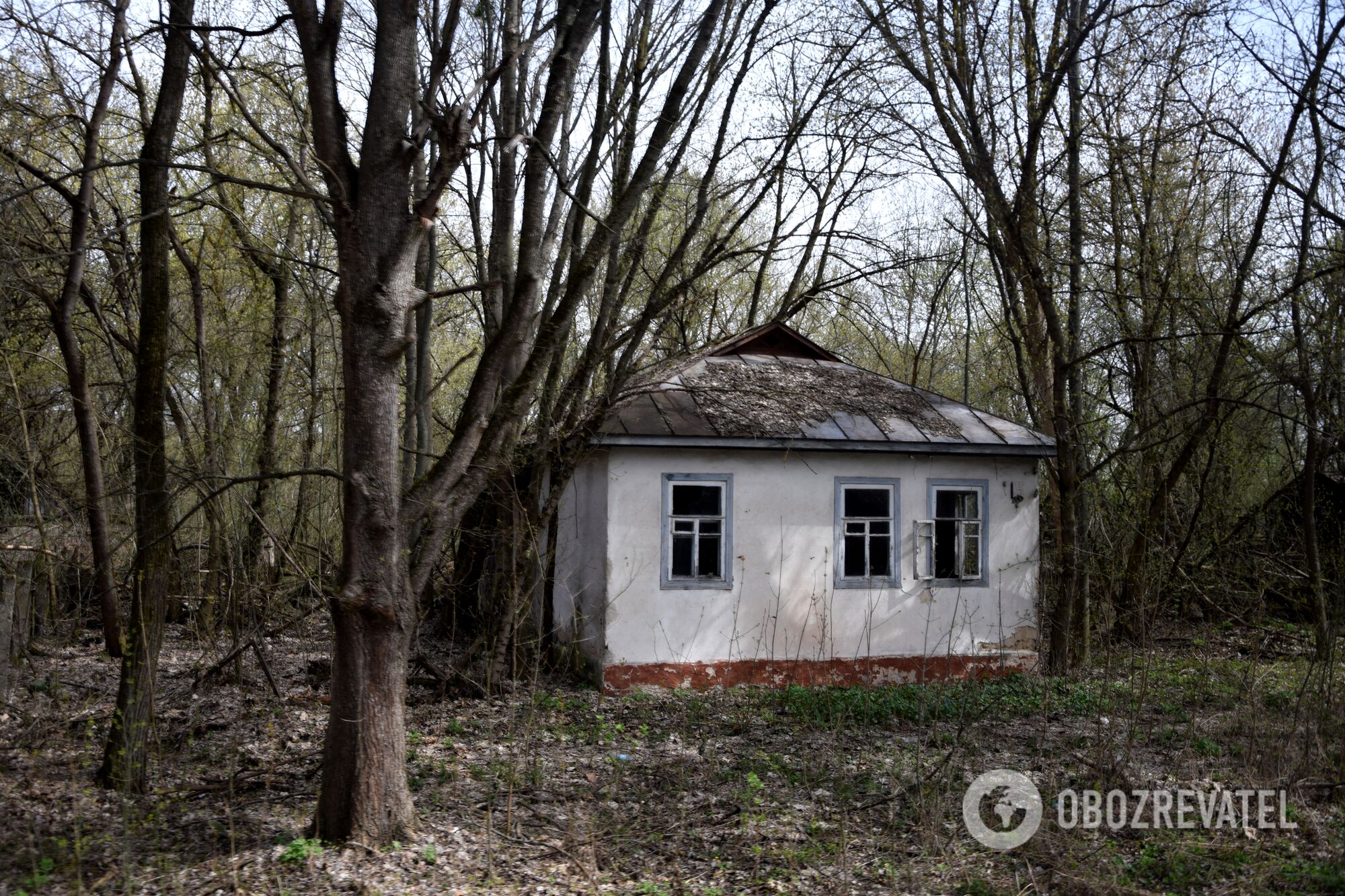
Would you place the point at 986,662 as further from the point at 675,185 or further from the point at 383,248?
the point at 383,248

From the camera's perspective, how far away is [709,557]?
12156mm

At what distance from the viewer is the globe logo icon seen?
629cm

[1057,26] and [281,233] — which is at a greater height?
[1057,26]

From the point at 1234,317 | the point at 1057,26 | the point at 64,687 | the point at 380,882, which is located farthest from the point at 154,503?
the point at 1234,317

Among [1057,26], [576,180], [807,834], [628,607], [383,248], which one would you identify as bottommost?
[807,834]

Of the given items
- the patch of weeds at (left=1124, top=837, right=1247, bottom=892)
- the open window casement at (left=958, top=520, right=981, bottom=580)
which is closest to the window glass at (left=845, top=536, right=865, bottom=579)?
the open window casement at (left=958, top=520, right=981, bottom=580)

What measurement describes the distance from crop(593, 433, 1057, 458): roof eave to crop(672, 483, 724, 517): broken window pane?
1.96 ft

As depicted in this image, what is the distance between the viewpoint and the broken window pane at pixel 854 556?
493 inches

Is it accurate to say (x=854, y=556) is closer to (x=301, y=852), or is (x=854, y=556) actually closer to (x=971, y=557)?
(x=971, y=557)

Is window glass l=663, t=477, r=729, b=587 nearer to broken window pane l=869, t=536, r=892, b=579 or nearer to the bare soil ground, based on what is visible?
the bare soil ground

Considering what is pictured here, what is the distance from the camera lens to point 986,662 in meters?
12.9

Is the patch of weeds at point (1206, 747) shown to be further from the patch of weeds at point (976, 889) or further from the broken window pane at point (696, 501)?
the broken window pane at point (696, 501)

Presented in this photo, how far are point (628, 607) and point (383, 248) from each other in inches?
263

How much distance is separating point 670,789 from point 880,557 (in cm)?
591
